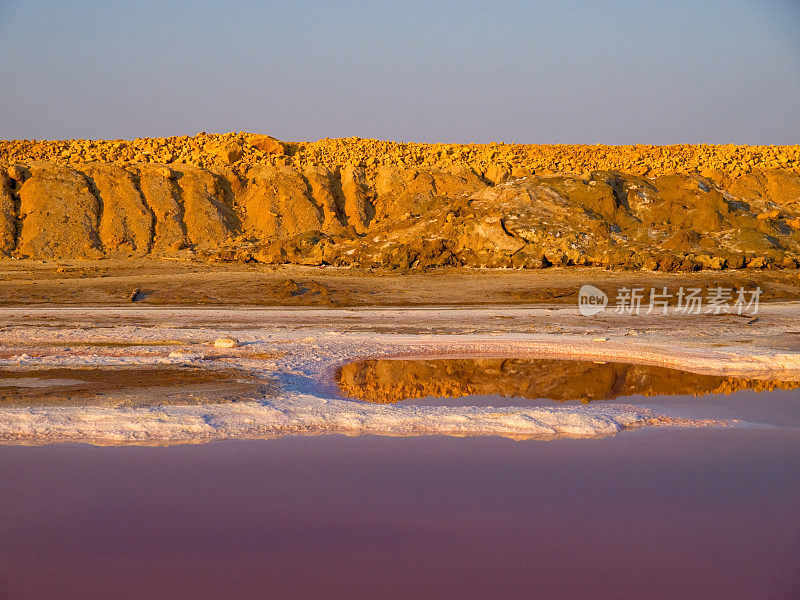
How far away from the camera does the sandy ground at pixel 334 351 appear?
7.29 metres

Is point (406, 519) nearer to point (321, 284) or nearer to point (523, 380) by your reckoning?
point (523, 380)

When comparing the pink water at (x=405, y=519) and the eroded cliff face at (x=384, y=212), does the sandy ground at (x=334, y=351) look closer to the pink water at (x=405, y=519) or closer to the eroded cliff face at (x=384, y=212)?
the pink water at (x=405, y=519)

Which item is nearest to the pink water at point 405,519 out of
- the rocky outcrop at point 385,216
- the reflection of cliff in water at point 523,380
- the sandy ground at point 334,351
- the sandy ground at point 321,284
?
the sandy ground at point 334,351

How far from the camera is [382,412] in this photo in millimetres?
7859

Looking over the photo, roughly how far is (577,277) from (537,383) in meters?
11.8

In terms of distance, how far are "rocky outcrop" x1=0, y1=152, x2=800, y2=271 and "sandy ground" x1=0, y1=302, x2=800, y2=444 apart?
541cm

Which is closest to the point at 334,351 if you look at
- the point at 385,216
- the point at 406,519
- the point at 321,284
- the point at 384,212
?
the point at 406,519

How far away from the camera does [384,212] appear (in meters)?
34.8

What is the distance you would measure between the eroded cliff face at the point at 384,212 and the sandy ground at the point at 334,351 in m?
5.51

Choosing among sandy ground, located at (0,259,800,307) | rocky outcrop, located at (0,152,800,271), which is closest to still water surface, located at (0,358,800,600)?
sandy ground, located at (0,259,800,307)

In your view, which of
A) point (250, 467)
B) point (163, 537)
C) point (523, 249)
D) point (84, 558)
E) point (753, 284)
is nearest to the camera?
point (84, 558)

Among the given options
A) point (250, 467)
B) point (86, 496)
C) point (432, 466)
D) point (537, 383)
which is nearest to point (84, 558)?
point (86, 496)

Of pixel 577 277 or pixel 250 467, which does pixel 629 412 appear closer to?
pixel 250 467

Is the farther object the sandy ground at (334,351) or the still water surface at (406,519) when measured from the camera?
the sandy ground at (334,351)
